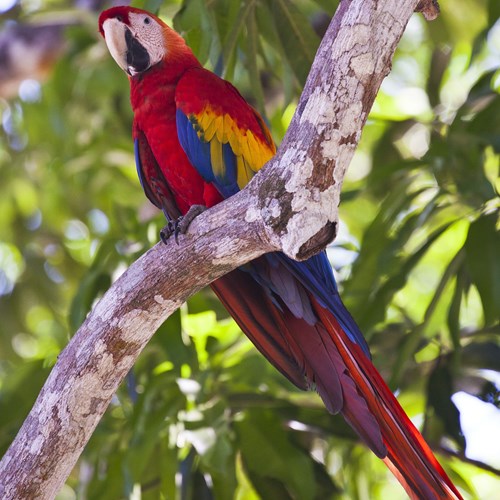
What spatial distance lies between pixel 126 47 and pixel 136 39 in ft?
0.09

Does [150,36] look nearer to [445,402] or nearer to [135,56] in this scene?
[135,56]

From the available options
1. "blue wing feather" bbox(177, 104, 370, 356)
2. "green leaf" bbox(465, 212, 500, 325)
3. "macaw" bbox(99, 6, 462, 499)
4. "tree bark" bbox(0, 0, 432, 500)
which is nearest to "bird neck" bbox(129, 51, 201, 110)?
"macaw" bbox(99, 6, 462, 499)

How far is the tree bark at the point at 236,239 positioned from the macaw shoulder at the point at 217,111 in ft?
1.37

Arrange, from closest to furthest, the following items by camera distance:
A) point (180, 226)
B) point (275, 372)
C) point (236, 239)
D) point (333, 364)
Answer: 1. point (236, 239)
2. point (180, 226)
3. point (333, 364)
4. point (275, 372)

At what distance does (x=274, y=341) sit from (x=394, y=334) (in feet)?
1.66

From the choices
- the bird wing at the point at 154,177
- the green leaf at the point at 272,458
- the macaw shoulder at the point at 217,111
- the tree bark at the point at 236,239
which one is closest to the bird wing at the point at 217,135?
the macaw shoulder at the point at 217,111

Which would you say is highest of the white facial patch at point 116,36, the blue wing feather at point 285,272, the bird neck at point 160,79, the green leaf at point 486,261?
the white facial patch at point 116,36

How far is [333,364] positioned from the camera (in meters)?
1.52

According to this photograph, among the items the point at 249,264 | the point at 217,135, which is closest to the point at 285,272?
the point at 249,264

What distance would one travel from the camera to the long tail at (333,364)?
136 cm

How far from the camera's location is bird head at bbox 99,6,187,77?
179 cm

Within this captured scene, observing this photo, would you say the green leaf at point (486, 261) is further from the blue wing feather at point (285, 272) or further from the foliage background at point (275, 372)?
the blue wing feather at point (285, 272)

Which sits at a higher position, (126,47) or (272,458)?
(126,47)

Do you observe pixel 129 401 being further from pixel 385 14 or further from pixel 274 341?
pixel 385 14
